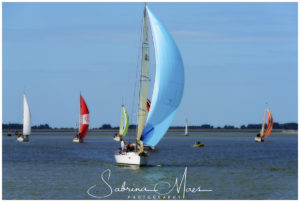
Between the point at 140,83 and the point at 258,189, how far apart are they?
12.4m

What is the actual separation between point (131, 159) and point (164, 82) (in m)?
6.16

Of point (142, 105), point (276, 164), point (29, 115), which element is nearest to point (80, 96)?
point (29, 115)

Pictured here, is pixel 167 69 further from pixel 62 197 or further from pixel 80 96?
pixel 80 96

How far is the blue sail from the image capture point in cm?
4278

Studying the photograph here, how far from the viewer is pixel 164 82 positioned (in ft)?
140

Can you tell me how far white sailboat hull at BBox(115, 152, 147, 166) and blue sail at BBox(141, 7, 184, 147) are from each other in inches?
74.6

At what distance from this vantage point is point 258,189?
36906mm

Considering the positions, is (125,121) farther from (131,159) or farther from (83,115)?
(131,159)

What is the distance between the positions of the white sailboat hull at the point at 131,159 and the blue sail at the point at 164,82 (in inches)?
74.6

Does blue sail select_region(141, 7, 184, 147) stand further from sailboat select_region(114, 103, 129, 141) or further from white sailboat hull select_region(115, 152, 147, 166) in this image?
sailboat select_region(114, 103, 129, 141)
